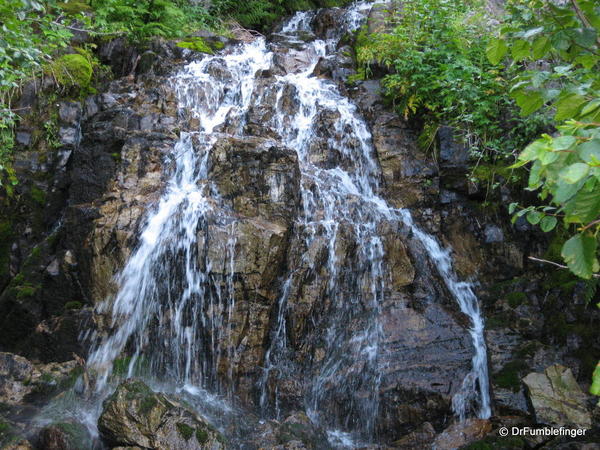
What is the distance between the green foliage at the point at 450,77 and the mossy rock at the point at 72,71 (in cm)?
632

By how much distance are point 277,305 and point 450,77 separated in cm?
542

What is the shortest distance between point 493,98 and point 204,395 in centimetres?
705

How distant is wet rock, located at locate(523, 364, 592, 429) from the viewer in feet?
15.4

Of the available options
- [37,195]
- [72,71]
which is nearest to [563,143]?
[37,195]

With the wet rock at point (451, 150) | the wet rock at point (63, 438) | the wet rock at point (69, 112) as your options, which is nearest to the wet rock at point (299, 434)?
the wet rock at point (63, 438)

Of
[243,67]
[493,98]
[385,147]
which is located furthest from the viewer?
[243,67]

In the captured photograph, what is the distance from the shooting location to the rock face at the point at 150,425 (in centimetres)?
470

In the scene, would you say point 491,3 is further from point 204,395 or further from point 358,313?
point 204,395

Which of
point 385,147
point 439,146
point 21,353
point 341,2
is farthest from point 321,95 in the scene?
point 341,2

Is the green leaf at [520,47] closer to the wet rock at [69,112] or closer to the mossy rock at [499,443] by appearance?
the mossy rock at [499,443]

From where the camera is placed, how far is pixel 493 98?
26.6 ft

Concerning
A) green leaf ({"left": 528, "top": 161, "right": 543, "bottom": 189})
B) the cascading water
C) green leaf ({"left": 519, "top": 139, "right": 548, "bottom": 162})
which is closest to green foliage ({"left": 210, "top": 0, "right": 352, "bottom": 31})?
the cascading water

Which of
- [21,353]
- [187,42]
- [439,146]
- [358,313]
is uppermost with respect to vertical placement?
[187,42]

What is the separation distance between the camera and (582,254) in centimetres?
175
